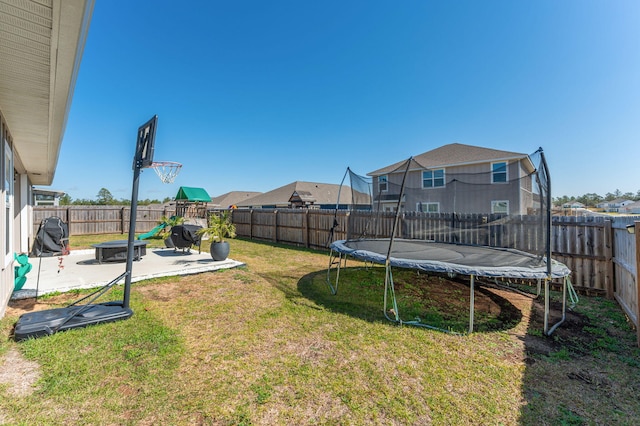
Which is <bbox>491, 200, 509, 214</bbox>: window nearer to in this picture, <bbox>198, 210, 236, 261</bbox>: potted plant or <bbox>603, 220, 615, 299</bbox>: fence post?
<bbox>603, 220, 615, 299</bbox>: fence post

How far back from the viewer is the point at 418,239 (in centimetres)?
696

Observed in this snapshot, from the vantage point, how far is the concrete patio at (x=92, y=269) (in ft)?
14.8

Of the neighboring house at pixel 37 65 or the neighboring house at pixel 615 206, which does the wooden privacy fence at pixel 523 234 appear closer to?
the neighboring house at pixel 37 65

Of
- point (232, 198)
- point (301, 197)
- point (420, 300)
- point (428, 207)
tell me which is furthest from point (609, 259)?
point (232, 198)

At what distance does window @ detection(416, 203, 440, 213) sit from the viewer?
6.86 m

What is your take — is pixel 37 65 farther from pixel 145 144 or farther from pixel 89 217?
pixel 89 217

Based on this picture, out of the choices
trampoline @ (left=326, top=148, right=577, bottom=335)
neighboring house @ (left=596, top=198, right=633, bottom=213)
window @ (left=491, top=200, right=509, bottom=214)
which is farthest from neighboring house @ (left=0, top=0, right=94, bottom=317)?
neighboring house @ (left=596, top=198, right=633, bottom=213)

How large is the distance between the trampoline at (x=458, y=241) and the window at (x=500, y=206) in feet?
0.88

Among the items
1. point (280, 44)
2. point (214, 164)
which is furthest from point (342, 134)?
point (214, 164)

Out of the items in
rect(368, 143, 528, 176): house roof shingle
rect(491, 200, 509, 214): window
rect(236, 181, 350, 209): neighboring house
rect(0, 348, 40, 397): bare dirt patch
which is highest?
rect(368, 143, 528, 176): house roof shingle

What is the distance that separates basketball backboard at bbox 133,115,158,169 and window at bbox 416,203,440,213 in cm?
583

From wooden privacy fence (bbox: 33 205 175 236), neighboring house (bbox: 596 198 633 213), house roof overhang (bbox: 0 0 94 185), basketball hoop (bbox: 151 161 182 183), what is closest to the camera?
house roof overhang (bbox: 0 0 94 185)

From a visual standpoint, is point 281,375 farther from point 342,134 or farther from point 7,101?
point 342,134

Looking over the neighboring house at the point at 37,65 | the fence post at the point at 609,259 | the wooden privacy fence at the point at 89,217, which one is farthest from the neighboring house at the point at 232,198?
the fence post at the point at 609,259
